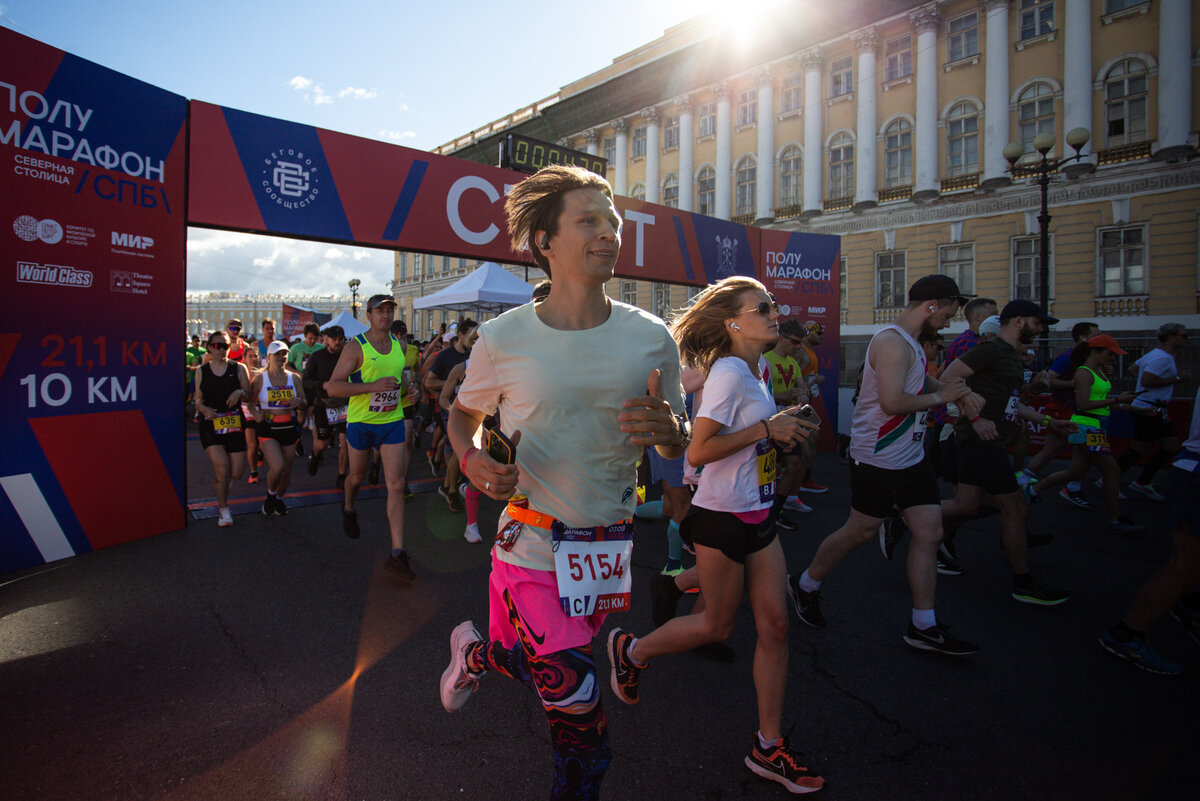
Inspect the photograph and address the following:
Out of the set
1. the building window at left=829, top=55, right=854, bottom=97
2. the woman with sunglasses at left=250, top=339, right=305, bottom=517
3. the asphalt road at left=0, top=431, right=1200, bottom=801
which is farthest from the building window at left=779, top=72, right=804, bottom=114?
the asphalt road at left=0, top=431, right=1200, bottom=801

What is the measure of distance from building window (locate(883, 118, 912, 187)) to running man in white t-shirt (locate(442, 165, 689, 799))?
90.7 ft

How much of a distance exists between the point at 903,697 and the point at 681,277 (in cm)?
858

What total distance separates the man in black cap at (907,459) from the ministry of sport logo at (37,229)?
6287 millimetres

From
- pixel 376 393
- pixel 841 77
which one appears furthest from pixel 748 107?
pixel 376 393

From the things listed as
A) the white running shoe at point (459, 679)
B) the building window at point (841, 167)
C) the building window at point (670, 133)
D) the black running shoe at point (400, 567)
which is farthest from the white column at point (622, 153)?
the white running shoe at point (459, 679)

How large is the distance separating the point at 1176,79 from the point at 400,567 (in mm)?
26440

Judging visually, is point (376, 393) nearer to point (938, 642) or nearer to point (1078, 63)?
point (938, 642)

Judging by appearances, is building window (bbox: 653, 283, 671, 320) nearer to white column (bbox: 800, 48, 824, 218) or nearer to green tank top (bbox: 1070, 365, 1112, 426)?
white column (bbox: 800, 48, 824, 218)

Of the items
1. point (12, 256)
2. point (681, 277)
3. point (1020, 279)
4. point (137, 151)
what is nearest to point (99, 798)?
point (12, 256)

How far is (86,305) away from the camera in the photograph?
5414mm

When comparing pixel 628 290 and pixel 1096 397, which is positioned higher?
pixel 628 290

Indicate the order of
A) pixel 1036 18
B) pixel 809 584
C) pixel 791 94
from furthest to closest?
1. pixel 791 94
2. pixel 1036 18
3. pixel 809 584

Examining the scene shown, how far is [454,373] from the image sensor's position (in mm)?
6180

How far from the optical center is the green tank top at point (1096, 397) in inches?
260
